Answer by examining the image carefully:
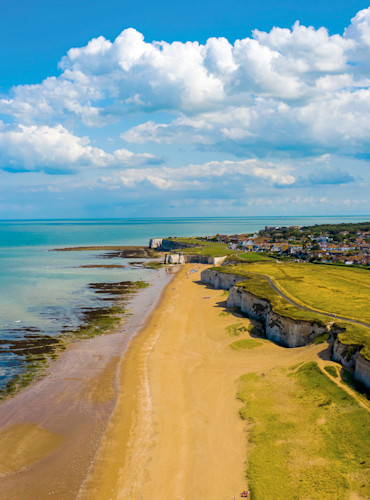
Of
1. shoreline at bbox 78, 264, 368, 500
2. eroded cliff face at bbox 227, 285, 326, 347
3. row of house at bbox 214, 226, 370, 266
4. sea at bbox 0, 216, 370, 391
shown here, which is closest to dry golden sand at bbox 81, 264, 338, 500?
shoreline at bbox 78, 264, 368, 500

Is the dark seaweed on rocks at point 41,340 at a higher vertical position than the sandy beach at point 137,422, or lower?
higher

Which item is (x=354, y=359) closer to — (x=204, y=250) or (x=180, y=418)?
(x=180, y=418)

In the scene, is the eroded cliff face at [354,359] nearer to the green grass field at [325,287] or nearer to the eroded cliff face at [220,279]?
the green grass field at [325,287]

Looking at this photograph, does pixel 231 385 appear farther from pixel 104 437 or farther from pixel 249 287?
pixel 249 287

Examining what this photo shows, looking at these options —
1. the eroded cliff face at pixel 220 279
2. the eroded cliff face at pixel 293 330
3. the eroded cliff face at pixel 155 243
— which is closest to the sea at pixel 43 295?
the eroded cliff face at pixel 220 279

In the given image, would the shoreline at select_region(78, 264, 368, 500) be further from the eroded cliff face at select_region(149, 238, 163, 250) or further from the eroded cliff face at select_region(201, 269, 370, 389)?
the eroded cliff face at select_region(149, 238, 163, 250)

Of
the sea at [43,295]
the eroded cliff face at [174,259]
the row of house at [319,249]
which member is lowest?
the sea at [43,295]

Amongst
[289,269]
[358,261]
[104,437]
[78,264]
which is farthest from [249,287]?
[78,264]
